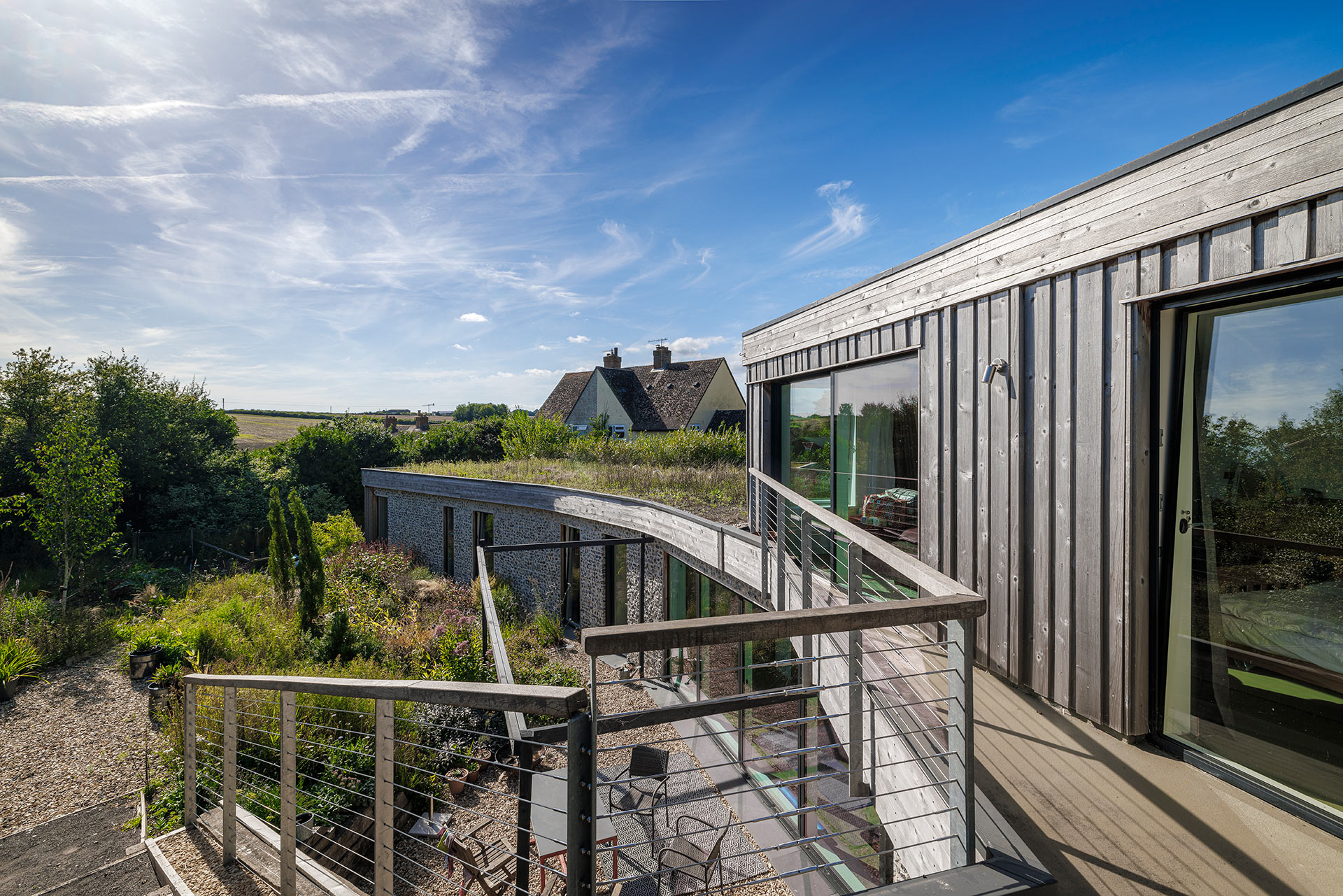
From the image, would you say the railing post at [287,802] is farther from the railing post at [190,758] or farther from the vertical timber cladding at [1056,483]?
the vertical timber cladding at [1056,483]

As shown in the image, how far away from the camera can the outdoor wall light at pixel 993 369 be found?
347 cm

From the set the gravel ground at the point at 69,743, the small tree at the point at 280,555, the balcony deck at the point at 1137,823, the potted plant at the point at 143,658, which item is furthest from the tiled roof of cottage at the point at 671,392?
the balcony deck at the point at 1137,823

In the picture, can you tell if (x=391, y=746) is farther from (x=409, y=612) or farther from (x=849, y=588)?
(x=409, y=612)

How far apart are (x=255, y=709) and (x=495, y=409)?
52663 millimetres

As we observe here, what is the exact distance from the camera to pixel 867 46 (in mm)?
6680

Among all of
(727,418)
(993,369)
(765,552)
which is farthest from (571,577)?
(727,418)

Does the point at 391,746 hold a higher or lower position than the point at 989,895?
higher

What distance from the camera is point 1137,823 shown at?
2145mm

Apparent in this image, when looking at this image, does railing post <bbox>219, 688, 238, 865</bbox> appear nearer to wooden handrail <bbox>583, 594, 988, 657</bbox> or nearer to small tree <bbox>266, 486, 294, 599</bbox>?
wooden handrail <bbox>583, 594, 988, 657</bbox>

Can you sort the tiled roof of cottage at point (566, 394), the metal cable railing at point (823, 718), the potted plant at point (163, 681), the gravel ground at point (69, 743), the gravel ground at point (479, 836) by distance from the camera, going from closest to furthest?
the metal cable railing at point (823, 718)
the gravel ground at point (479, 836)
the gravel ground at point (69, 743)
the potted plant at point (163, 681)
the tiled roof of cottage at point (566, 394)

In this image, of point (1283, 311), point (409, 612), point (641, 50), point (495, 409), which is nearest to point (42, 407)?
point (409, 612)

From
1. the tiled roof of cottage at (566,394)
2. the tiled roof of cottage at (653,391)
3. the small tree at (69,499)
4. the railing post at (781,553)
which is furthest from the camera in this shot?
the tiled roof of cottage at (566,394)

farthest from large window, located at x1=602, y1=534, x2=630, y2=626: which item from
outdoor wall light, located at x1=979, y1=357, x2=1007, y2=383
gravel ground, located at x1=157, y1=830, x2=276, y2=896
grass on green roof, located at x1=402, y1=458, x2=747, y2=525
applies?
outdoor wall light, located at x1=979, y1=357, x2=1007, y2=383

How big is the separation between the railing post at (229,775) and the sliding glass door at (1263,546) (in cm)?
460
